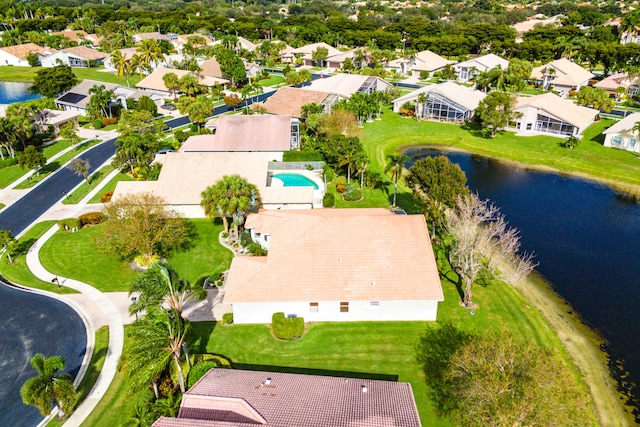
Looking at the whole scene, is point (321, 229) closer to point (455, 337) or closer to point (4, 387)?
point (455, 337)

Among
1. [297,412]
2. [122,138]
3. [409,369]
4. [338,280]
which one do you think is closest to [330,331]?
[338,280]

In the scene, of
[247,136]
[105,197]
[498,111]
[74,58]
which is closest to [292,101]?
[247,136]

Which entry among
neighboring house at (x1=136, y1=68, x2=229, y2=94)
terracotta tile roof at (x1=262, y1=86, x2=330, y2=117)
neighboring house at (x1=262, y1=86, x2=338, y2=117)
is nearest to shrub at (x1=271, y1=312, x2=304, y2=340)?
neighboring house at (x1=262, y1=86, x2=338, y2=117)

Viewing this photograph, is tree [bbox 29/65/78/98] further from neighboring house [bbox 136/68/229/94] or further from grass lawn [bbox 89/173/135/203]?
grass lawn [bbox 89/173/135/203]

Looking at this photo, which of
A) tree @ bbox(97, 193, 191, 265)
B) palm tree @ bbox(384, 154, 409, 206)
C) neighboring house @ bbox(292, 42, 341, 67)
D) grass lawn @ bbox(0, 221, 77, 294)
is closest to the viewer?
grass lawn @ bbox(0, 221, 77, 294)

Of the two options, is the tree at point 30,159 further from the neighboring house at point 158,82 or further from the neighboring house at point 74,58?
the neighboring house at point 74,58

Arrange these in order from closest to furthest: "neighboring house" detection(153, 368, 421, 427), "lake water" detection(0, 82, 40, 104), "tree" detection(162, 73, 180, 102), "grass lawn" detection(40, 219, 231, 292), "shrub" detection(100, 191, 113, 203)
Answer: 1. "neighboring house" detection(153, 368, 421, 427)
2. "grass lawn" detection(40, 219, 231, 292)
3. "shrub" detection(100, 191, 113, 203)
4. "tree" detection(162, 73, 180, 102)
5. "lake water" detection(0, 82, 40, 104)
